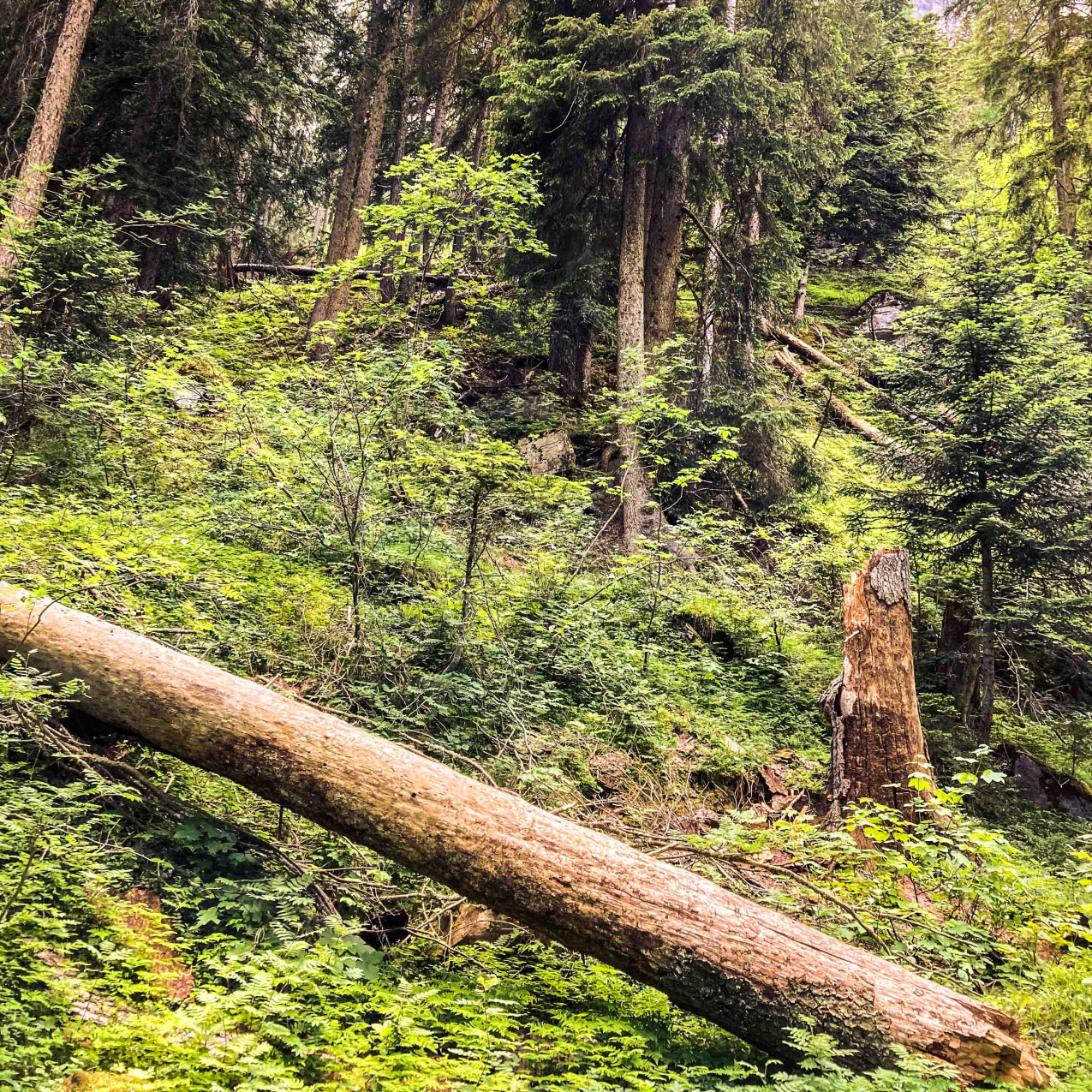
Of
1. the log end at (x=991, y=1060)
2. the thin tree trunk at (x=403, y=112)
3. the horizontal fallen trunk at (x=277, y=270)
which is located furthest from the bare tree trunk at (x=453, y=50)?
the log end at (x=991, y=1060)

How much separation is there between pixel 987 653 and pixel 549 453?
6989 millimetres

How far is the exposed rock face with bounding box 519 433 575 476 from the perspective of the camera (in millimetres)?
12227

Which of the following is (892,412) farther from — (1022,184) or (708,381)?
(1022,184)

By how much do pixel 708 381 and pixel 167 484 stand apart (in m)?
8.24

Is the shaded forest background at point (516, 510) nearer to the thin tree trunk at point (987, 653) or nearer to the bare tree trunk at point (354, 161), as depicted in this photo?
the thin tree trunk at point (987, 653)

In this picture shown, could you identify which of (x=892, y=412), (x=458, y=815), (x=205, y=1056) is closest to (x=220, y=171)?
(x=892, y=412)

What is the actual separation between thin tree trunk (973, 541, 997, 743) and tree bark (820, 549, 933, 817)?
5.64 ft

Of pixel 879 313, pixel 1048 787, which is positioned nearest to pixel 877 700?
pixel 1048 787

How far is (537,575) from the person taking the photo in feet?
26.7

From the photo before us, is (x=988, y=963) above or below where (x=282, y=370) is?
below

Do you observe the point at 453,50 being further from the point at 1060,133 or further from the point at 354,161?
the point at 1060,133

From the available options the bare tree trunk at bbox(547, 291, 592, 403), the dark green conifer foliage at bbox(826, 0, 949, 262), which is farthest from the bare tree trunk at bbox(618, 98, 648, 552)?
the dark green conifer foliage at bbox(826, 0, 949, 262)

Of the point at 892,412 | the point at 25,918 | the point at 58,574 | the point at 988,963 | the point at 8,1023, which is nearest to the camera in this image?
the point at 8,1023

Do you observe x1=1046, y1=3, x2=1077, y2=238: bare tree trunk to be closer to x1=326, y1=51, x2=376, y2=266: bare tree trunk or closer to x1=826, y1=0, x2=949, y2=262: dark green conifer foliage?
x1=826, y1=0, x2=949, y2=262: dark green conifer foliage
